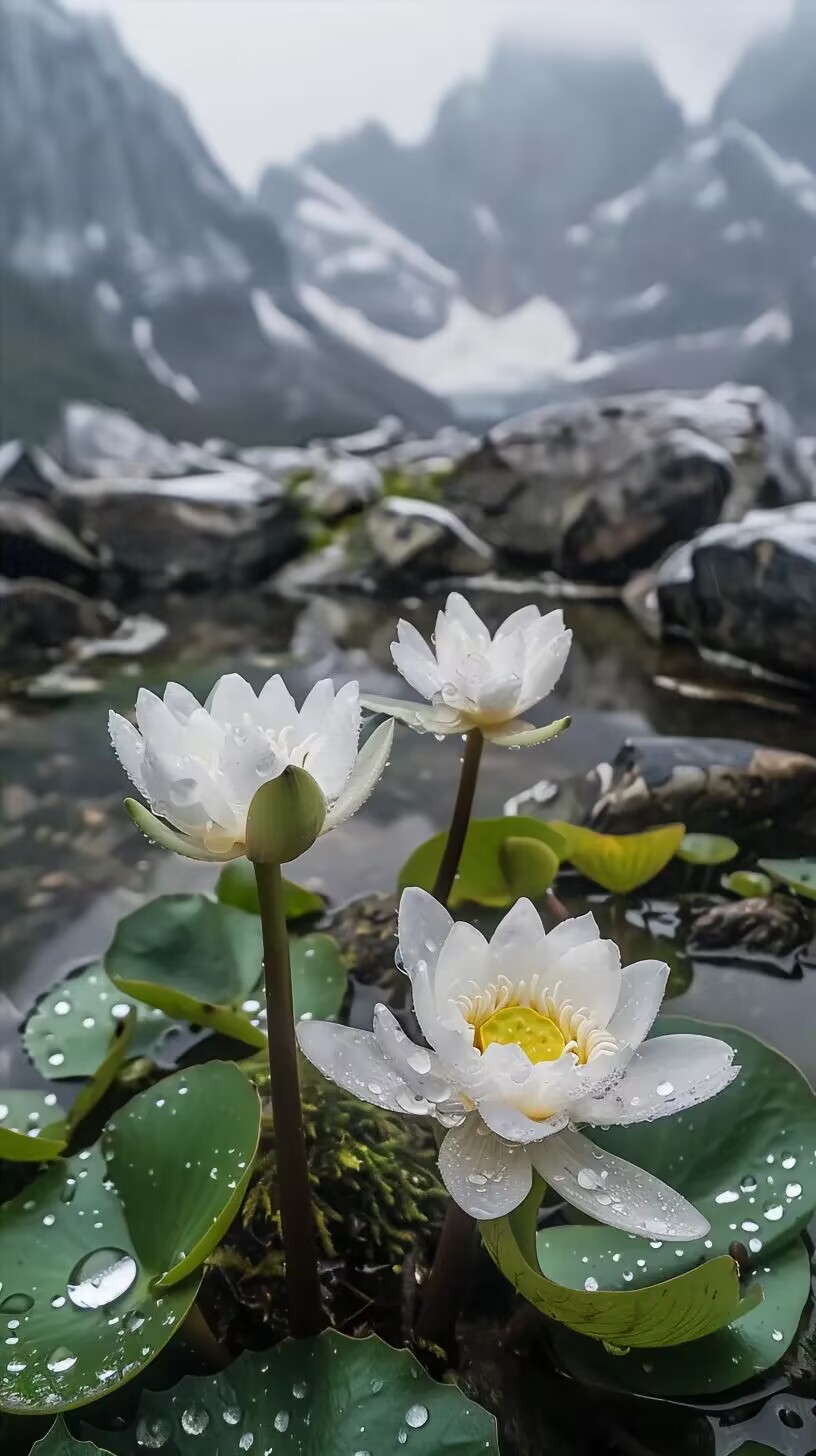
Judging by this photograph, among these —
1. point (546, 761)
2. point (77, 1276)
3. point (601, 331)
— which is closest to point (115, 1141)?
point (77, 1276)

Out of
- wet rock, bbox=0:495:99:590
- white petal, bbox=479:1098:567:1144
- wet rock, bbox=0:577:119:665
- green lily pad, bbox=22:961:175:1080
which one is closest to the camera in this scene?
white petal, bbox=479:1098:567:1144

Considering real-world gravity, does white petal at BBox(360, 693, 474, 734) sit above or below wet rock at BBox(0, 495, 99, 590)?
below

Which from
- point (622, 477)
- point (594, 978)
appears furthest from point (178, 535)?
point (594, 978)

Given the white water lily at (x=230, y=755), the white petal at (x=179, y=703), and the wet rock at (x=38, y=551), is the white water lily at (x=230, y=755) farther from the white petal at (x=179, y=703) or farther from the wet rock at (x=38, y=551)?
the wet rock at (x=38, y=551)

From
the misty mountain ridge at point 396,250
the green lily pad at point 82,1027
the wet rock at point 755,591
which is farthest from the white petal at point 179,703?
the misty mountain ridge at point 396,250

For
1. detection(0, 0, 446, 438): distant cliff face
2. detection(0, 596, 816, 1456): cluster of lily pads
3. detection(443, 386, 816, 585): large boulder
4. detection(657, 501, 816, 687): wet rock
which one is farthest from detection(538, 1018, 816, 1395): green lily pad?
detection(0, 0, 446, 438): distant cliff face

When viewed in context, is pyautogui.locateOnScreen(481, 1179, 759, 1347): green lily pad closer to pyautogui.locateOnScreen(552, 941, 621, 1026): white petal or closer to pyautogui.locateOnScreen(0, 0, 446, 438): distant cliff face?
pyautogui.locateOnScreen(552, 941, 621, 1026): white petal

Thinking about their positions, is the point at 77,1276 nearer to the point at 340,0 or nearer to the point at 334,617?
the point at 334,617
